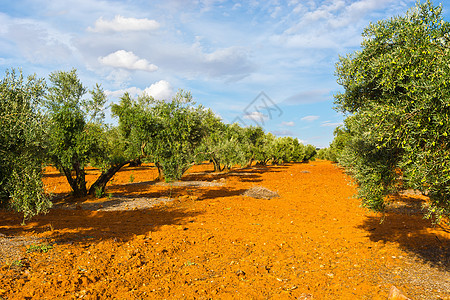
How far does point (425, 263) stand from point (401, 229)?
3.90 meters

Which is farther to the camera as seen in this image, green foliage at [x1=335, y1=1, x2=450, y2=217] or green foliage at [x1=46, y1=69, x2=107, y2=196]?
green foliage at [x1=46, y1=69, x2=107, y2=196]

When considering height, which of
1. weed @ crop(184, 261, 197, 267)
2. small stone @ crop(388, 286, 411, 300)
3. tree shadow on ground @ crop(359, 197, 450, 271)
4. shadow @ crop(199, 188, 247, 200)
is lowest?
tree shadow on ground @ crop(359, 197, 450, 271)

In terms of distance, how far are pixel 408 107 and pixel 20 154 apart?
1237cm

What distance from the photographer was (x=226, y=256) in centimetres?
987

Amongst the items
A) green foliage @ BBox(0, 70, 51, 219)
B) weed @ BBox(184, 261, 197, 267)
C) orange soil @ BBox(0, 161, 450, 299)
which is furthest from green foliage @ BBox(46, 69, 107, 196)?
weed @ BBox(184, 261, 197, 267)

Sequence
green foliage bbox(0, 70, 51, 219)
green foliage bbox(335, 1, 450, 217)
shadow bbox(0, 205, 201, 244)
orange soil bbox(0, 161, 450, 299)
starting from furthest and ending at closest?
1. shadow bbox(0, 205, 201, 244)
2. green foliage bbox(0, 70, 51, 219)
3. orange soil bbox(0, 161, 450, 299)
4. green foliage bbox(335, 1, 450, 217)

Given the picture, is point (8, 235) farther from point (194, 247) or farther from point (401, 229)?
point (401, 229)

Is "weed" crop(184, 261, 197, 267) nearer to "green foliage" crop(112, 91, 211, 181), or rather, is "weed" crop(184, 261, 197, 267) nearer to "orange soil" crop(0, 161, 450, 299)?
"orange soil" crop(0, 161, 450, 299)

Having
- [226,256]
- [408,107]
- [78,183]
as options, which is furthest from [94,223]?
[408,107]

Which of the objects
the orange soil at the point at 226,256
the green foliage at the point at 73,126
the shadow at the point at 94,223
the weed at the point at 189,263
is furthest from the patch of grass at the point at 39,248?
the green foliage at the point at 73,126

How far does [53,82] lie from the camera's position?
19.1 m

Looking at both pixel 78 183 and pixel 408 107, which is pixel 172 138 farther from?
pixel 408 107

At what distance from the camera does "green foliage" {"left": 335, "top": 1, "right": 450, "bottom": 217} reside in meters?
6.17

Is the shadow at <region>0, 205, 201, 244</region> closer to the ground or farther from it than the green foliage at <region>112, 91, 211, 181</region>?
closer to the ground
